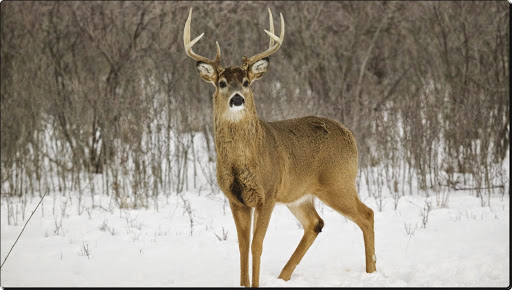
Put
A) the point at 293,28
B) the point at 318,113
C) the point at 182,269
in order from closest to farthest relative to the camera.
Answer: the point at 182,269 < the point at 318,113 < the point at 293,28

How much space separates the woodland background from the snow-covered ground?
93 cm

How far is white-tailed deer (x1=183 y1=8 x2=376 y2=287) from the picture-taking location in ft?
15.9

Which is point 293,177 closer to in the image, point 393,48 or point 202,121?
point 202,121

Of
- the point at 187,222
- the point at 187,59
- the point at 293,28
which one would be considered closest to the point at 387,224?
the point at 187,222

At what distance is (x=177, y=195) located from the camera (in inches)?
375

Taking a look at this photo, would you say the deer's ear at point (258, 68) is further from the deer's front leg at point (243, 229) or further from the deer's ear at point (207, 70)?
the deer's front leg at point (243, 229)

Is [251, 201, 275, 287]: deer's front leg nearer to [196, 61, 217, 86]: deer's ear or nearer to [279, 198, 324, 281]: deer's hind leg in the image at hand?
[279, 198, 324, 281]: deer's hind leg

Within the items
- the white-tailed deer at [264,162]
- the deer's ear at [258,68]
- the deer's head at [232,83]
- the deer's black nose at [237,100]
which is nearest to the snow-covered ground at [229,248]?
the white-tailed deer at [264,162]

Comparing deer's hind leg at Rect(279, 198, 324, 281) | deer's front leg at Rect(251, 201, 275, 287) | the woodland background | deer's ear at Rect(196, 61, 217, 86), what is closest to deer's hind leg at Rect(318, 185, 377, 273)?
deer's hind leg at Rect(279, 198, 324, 281)

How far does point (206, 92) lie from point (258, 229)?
740 cm

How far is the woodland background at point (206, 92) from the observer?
9914 mm

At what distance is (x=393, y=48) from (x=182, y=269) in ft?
37.6

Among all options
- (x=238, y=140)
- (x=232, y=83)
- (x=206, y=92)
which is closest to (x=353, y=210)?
(x=238, y=140)

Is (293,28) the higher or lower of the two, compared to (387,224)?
higher
